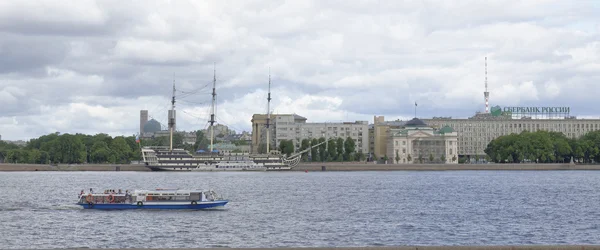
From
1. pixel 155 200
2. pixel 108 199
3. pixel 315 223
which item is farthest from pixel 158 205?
pixel 315 223

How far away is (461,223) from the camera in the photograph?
62281 millimetres

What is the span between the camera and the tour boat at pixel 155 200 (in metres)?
74.9

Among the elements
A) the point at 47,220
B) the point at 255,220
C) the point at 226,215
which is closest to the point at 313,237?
the point at 255,220

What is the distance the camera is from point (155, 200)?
7569cm

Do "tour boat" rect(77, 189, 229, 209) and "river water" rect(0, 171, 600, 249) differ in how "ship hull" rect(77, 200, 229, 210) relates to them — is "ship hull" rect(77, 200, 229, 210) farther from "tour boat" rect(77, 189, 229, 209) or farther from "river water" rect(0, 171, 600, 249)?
"river water" rect(0, 171, 600, 249)

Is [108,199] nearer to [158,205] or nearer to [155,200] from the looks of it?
[155,200]

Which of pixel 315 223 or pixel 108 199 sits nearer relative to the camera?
pixel 315 223

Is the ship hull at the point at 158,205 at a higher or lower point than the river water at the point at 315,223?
higher

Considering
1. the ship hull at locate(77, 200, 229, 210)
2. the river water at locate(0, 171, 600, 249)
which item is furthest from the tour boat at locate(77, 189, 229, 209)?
the river water at locate(0, 171, 600, 249)

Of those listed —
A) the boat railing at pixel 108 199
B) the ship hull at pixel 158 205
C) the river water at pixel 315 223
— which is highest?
the boat railing at pixel 108 199

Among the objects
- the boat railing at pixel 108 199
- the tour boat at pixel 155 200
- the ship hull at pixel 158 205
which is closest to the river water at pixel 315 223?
the ship hull at pixel 158 205

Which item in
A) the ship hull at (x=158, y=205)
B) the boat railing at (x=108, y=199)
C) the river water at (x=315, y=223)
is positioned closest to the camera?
the river water at (x=315, y=223)

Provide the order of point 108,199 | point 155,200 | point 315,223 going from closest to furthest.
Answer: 1. point 315,223
2. point 155,200
3. point 108,199

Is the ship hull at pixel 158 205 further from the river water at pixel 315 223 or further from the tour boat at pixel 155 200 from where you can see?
the river water at pixel 315 223
